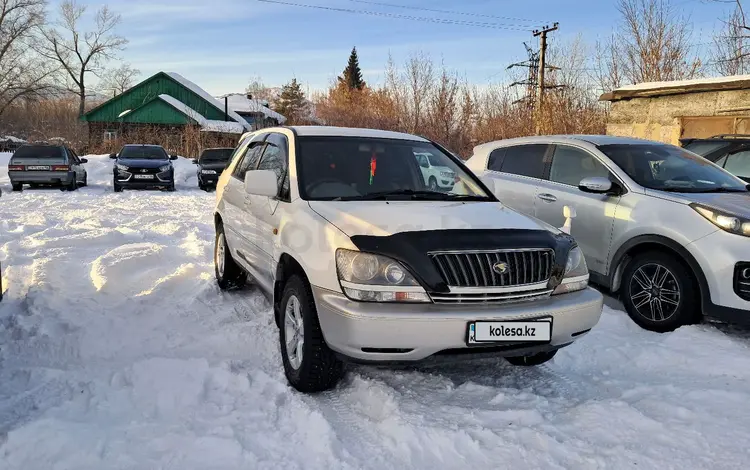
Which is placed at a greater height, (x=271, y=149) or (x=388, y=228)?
(x=271, y=149)

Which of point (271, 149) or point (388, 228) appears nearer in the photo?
point (388, 228)

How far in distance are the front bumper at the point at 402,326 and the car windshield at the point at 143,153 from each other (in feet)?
56.1

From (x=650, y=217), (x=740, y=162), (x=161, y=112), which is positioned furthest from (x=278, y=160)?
(x=161, y=112)

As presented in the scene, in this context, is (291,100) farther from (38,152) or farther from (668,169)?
(668,169)

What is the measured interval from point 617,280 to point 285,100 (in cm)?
6628

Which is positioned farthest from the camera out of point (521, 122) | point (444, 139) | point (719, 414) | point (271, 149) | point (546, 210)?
point (444, 139)

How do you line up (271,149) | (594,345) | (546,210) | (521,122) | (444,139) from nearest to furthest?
1. (594,345)
2. (271,149)
3. (546,210)
4. (521,122)
5. (444,139)

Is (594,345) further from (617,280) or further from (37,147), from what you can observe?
(37,147)

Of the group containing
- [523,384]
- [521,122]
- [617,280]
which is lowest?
[523,384]

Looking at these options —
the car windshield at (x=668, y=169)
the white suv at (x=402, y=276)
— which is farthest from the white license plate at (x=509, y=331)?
the car windshield at (x=668, y=169)

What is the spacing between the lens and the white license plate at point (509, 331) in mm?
2992

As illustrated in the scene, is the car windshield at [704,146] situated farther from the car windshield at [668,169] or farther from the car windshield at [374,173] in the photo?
the car windshield at [374,173]

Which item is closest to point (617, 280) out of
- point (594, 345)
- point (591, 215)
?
point (591, 215)

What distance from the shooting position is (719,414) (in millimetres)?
3260
